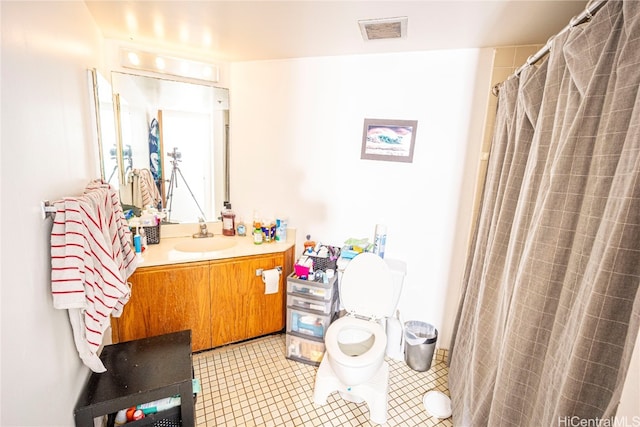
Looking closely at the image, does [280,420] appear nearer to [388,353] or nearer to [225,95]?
[388,353]

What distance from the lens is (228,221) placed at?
2.29m

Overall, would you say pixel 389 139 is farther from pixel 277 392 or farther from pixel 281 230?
pixel 277 392

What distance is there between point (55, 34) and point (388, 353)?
2631 millimetres

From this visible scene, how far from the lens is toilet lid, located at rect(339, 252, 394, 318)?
180cm

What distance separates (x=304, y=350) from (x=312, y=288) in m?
0.51

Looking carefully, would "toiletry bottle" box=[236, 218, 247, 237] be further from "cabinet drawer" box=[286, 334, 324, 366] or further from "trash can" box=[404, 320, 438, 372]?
"trash can" box=[404, 320, 438, 372]

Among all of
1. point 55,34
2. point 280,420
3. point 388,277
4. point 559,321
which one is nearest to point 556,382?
point 559,321

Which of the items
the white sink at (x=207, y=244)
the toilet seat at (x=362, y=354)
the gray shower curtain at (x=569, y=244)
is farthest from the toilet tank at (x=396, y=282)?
the white sink at (x=207, y=244)

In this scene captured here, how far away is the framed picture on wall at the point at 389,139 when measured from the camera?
193cm

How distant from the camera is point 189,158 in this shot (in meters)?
2.14

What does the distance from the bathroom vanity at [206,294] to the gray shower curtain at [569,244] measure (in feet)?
4.64

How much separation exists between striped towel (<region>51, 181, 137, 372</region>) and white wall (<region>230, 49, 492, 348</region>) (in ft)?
4.16

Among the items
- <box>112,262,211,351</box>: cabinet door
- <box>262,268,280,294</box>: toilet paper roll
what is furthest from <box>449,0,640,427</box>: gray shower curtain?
<box>112,262,211,351</box>: cabinet door

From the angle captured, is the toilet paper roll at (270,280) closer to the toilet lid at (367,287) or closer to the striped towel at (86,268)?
the toilet lid at (367,287)
